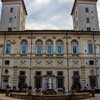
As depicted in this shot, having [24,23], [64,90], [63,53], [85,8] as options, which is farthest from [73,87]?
[24,23]

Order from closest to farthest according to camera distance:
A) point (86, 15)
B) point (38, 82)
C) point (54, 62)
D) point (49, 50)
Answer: point (38, 82) < point (54, 62) < point (49, 50) < point (86, 15)

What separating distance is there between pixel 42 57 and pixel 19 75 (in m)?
6.52

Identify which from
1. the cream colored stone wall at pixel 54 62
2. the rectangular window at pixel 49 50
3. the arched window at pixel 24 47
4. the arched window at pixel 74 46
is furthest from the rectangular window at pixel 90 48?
the arched window at pixel 24 47

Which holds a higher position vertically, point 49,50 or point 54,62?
point 49,50

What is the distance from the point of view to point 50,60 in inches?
2142

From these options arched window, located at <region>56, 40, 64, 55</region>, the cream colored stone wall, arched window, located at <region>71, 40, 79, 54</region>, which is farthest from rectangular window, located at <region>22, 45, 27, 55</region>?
arched window, located at <region>71, 40, 79, 54</region>

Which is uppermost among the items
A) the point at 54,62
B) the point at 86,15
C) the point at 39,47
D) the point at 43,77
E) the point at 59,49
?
the point at 86,15

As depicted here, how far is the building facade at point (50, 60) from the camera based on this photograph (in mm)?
52938

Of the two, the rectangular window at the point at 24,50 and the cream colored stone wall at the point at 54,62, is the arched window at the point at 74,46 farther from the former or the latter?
the rectangular window at the point at 24,50

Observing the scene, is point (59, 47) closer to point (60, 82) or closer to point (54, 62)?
point (54, 62)

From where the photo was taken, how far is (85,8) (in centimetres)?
6744

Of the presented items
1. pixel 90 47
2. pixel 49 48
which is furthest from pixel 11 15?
pixel 90 47

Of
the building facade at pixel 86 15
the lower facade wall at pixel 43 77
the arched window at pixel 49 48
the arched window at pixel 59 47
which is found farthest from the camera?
the building facade at pixel 86 15

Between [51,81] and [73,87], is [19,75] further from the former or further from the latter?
[73,87]
